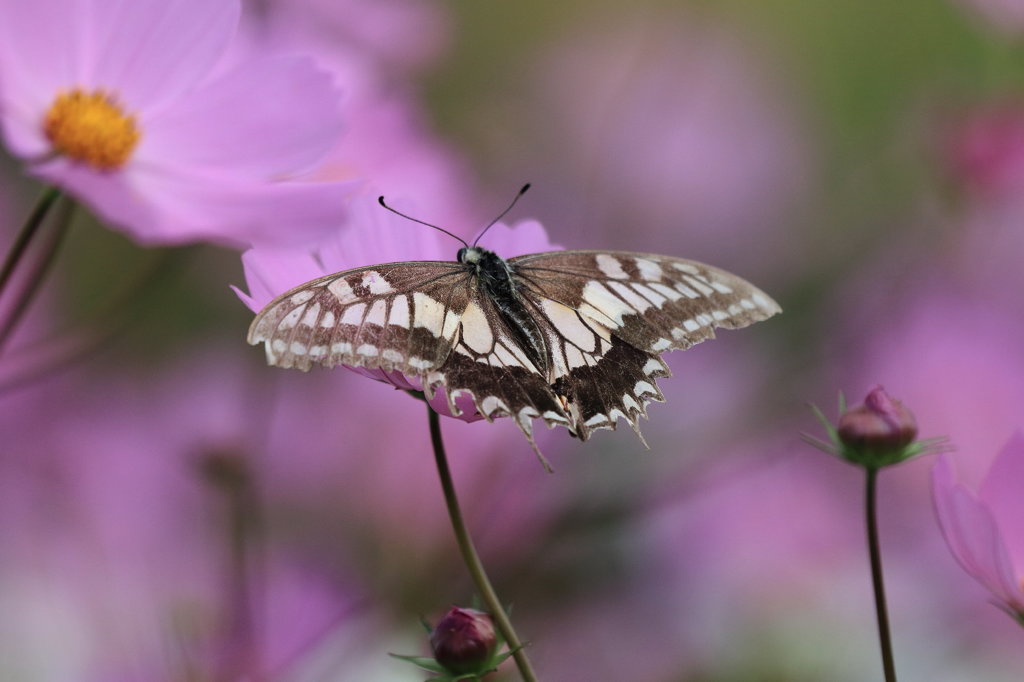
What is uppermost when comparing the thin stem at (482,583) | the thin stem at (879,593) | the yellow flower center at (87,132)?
the yellow flower center at (87,132)

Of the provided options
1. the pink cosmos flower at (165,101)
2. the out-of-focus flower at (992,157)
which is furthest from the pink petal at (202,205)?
the out-of-focus flower at (992,157)

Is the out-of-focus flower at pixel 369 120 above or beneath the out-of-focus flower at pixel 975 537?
above

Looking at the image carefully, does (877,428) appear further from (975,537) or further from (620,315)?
(620,315)

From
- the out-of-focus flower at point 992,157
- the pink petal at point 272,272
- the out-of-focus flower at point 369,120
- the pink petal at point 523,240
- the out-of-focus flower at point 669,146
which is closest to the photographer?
the pink petal at point 272,272

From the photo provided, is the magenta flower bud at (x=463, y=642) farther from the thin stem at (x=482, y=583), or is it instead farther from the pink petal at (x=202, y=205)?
the pink petal at (x=202, y=205)

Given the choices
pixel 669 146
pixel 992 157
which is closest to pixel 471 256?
pixel 992 157

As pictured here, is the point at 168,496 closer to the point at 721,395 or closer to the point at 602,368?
the point at 602,368
